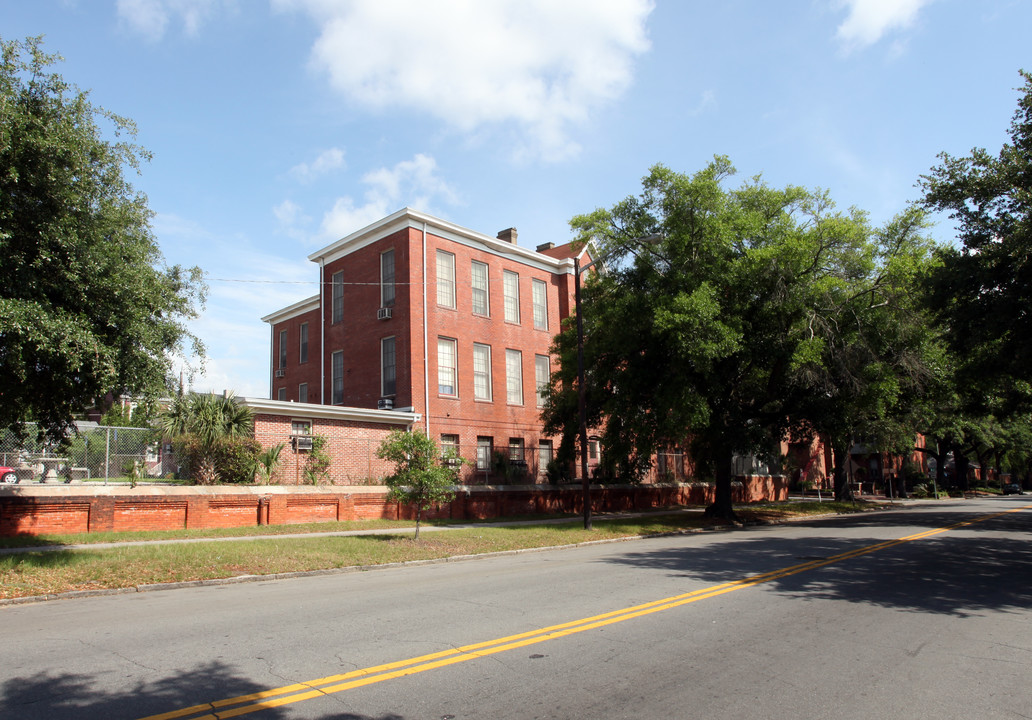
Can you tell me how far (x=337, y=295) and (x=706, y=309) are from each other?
20314 millimetres

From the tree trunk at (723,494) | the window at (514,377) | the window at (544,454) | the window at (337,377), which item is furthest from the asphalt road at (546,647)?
the window at (337,377)

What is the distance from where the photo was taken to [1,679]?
227 inches

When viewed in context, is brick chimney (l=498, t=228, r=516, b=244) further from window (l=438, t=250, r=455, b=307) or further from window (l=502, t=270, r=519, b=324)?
window (l=438, t=250, r=455, b=307)

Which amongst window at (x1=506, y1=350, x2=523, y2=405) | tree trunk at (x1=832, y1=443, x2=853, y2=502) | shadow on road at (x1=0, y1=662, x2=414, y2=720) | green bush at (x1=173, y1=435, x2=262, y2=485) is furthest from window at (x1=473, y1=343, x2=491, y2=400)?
shadow on road at (x1=0, y1=662, x2=414, y2=720)

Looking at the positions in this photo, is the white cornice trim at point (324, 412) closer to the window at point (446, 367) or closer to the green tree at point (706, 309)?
the window at point (446, 367)

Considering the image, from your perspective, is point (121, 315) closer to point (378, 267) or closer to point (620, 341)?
point (620, 341)

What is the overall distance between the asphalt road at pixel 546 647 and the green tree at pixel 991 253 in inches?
232

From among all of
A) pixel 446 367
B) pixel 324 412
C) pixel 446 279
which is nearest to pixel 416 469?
pixel 324 412

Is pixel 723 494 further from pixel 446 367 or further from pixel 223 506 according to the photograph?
pixel 223 506

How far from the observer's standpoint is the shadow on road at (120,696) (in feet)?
16.1

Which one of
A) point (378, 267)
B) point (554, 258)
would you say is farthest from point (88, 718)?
point (554, 258)

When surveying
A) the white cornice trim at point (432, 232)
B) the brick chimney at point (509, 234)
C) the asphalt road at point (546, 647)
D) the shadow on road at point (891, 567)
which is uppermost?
the brick chimney at point (509, 234)

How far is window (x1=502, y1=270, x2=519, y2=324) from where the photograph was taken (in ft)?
113

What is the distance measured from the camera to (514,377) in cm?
3406
